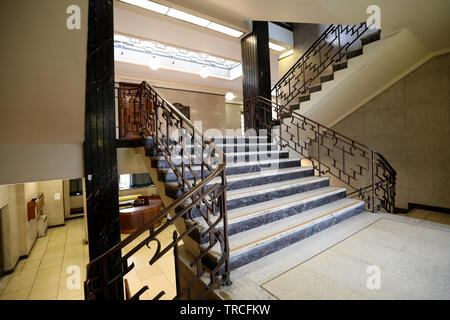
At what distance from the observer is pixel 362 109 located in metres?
6.44

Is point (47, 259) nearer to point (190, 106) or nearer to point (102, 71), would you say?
point (102, 71)

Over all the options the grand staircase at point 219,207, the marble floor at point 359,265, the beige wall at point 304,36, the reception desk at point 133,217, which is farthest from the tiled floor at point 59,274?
the beige wall at point 304,36

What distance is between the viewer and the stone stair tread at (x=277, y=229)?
90.2 inches

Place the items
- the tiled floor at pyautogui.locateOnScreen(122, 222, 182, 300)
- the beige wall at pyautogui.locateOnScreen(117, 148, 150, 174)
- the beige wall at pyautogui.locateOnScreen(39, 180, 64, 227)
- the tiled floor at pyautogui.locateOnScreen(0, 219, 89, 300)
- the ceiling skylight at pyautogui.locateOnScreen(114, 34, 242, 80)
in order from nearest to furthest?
the beige wall at pyautogui.locateOnScreen(117, 148, 150, 174)
the tiled floor at pyautogui.locateOnScreen(122, 222, 182, 300)
the tiled floor at pyautogui.locateOnScreen(0, 219, 89, 300)
the ceiling skylight at pyautogui.locateOnScreen(114, 34, 242, 80)
the beige wall at pyautogui.locateOnScreen(39, 180, 64, 227)

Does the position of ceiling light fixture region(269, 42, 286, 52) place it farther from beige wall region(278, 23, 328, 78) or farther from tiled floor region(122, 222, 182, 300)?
tiled floor region(122, 222, 182, 300)

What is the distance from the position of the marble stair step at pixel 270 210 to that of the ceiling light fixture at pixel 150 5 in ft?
14.7

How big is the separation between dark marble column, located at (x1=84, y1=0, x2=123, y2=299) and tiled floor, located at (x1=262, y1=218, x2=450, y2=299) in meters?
2.57

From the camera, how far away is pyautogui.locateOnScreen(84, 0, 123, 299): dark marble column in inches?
122

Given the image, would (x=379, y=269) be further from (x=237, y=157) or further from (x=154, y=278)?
(x=154, y=278)

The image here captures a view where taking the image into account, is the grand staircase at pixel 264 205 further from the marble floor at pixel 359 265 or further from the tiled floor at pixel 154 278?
the tiled floor at pixel 154 278

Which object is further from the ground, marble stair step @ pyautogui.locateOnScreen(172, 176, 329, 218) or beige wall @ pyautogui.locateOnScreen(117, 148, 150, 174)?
beige wall @ pyautogui.locateOnScreen(117, 148, 150, 174)

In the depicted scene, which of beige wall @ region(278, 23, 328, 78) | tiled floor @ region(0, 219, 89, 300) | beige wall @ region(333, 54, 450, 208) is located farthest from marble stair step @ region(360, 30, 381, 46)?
tiled floor @ region(0, 219, 89, 300)

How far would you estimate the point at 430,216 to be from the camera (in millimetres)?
4918

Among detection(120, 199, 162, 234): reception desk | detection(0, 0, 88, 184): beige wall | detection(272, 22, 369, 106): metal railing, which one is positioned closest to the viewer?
detection(0, 0, 88, 184): beige wall
